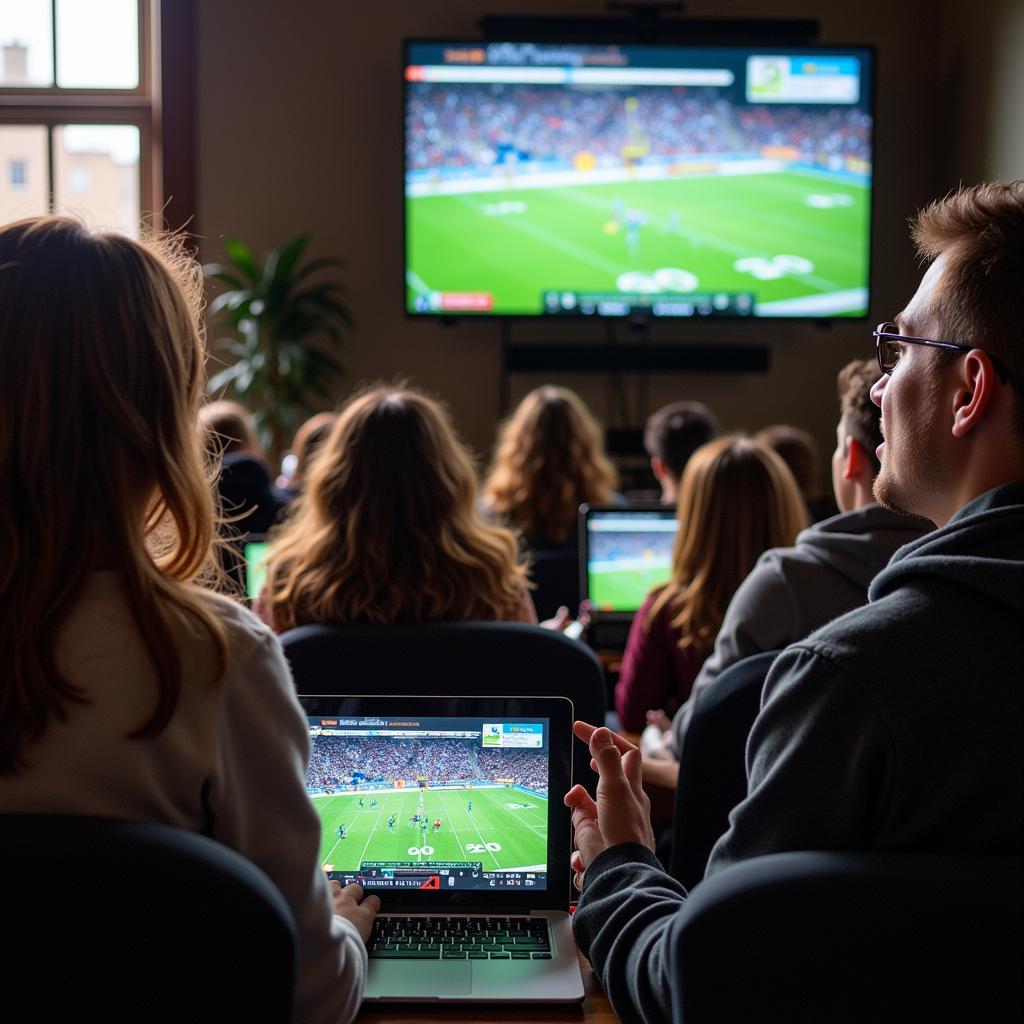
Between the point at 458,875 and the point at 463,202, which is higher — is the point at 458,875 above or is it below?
below

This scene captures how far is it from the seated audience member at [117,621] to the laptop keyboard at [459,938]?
214 mm

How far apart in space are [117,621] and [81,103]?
6.57m

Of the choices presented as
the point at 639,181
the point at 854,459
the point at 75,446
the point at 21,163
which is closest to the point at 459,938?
the point at 75,446

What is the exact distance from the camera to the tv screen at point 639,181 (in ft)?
20.7

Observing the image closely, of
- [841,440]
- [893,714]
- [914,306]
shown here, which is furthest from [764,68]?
[893,714]

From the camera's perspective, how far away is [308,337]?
673cm

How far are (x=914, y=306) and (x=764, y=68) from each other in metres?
5.61

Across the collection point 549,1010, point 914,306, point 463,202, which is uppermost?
point 463,202

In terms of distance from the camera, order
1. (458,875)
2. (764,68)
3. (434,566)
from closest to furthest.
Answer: (458,875)
(434,566)
(764,68)

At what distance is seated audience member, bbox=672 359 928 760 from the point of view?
2117mm

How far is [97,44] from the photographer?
684 centimetres

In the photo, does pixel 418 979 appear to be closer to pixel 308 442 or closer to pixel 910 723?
pixel 910 723

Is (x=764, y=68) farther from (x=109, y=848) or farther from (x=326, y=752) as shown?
(x=109, y=848)

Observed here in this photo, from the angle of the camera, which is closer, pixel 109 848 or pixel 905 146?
pixel 109 848
